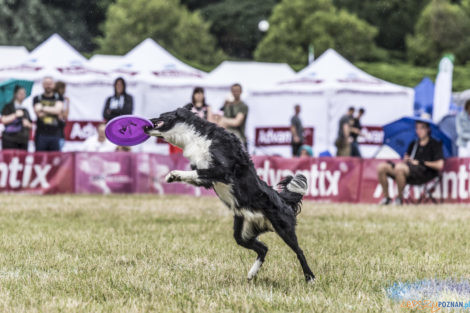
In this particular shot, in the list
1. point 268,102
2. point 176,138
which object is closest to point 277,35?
point 268,102

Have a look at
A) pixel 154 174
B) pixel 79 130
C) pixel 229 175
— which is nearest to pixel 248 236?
pixel 229 175

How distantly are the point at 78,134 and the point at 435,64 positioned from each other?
36.8m

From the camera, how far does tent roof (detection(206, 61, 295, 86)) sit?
2388 cm

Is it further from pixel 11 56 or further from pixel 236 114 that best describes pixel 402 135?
pixel 11 56

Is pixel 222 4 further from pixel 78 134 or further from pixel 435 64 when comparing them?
pixel 78 134

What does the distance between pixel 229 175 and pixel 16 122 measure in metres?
9.47

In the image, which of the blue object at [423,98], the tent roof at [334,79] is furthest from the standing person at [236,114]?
the blue object at [423,98]

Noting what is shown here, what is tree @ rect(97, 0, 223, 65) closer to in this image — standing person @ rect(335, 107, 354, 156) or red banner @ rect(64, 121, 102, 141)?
red banner @ rect(64, 121, 102, 141)

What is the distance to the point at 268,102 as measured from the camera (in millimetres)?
22562

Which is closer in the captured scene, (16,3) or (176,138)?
(176,138)

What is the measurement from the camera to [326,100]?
21.8 meters

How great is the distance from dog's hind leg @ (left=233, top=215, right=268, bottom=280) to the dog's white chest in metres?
0.16

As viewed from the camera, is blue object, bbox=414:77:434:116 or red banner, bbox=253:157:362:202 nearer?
red banner, bbox=253:157:362:202

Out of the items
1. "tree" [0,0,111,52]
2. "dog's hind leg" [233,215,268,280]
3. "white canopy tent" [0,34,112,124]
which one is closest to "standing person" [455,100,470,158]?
"dog's hind leg" [233,215,268,280]
